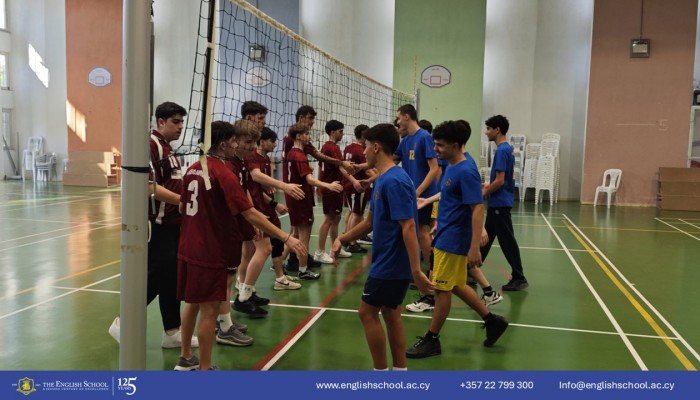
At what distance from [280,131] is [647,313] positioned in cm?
1354

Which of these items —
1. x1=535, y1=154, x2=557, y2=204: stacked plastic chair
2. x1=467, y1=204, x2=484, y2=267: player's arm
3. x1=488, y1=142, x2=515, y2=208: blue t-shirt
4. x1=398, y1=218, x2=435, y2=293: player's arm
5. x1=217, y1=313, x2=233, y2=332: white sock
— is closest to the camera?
x1=398, y1=218, x2=435, y2=293: player's arm

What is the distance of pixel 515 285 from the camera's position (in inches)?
238

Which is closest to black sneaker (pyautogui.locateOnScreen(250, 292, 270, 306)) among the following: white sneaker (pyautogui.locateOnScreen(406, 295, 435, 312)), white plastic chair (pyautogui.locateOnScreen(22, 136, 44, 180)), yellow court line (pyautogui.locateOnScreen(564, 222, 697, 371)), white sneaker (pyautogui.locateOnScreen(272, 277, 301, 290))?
white sneaker (pyautogui.locateOnScreen(272, 277, 301, 290))

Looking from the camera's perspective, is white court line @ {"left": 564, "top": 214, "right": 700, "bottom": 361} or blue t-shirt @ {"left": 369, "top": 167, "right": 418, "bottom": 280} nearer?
blue t-shirt @ {"left": 369, "top": 167, "right": 418, "bottom": 280}

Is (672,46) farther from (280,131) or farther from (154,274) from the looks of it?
(154,274)

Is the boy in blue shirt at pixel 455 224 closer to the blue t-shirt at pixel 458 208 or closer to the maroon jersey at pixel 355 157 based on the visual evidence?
the blue t-shirt at pixel 458 208

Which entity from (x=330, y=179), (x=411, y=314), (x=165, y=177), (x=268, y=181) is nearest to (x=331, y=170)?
(x=330, y=179)

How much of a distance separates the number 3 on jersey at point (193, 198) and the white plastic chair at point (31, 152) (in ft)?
63.0

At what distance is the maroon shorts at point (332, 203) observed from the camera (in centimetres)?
682

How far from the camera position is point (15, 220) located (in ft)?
33.4

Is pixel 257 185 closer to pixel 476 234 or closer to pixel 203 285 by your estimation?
pixel 203 285

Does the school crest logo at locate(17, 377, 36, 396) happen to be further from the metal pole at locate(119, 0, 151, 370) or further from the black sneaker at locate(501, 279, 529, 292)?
the black sneaker at locate(501, 279, 529, 292)

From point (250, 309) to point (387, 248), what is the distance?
2.27 m

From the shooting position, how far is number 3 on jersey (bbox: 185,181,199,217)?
10.6 feet
